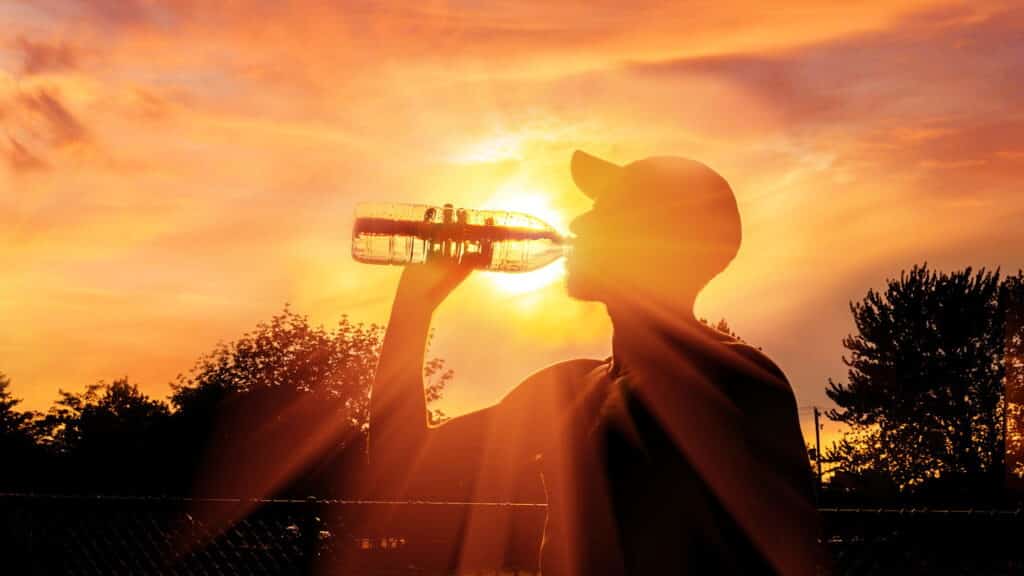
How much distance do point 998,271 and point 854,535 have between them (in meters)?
46.7

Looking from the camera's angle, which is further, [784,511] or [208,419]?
[208,419]

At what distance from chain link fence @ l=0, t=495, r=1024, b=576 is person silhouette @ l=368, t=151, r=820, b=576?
9.71 ft

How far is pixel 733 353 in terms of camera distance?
1.79 m

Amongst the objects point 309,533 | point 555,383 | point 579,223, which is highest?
point 579,223

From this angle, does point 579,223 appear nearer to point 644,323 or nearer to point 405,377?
point 644,323

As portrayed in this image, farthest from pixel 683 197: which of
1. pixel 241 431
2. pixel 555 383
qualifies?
pixel 241 431

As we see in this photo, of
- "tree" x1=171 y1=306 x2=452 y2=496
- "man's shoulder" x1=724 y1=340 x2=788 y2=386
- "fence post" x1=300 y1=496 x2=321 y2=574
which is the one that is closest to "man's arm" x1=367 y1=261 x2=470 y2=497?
"man's shoulder" x1=724 y1=340 x2=788 y2=386

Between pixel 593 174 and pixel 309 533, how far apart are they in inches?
194

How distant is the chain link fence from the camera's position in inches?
231

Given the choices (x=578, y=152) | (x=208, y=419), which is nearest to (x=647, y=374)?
(x=578, y=152)

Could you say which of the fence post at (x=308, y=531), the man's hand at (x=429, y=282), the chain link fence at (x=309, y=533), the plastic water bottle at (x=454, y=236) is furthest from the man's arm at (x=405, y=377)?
the fence post at (x=308, y=531)

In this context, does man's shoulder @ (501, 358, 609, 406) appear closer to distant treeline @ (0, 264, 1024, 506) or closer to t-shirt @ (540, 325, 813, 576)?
t-shirt @ (540, 325, 813, 576)

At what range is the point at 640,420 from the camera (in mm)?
1814

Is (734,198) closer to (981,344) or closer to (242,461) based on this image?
(242,461)
